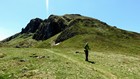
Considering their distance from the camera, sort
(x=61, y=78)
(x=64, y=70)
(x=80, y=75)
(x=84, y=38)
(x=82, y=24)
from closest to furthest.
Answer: (x=61, y=78) < (x=80, y=75) < (x=64, y=70) < (x=84, y=38) < (x=82, y=24)

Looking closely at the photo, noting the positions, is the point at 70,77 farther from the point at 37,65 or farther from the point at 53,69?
the point at 37,65

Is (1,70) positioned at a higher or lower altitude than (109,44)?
lower

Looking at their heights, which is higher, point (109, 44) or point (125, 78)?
point (109, 44)

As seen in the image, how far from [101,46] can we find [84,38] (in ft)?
60.7

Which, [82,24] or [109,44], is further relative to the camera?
[82,24]

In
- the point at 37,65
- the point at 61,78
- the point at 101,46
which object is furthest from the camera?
the point at 101,46

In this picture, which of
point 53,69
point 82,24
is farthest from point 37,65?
point 82,24

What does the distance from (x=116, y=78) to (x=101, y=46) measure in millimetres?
58309

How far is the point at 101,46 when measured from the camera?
92.8 m

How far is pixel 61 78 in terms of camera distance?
104 ft

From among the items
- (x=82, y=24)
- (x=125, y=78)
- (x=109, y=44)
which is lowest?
(x=125, y=78)

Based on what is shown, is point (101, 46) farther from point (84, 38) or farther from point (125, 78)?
point (125, 78)

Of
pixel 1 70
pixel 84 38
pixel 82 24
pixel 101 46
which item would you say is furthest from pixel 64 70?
pixel 82 24

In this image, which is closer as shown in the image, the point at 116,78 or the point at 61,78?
the point at 61,78
